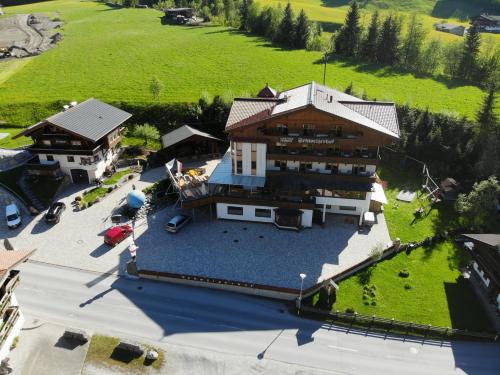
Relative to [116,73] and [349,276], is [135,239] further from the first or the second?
[116,73]

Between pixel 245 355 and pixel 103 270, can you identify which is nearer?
pixel 245 355

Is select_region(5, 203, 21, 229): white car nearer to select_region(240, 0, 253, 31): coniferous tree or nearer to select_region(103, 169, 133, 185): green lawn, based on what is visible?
select_region(103, 169, 133, 185): green lawn

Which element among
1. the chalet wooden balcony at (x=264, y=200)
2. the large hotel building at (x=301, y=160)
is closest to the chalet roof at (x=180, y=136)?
the large hotel building at (x=301, y=160)

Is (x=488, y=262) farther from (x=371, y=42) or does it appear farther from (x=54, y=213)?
(x=371, y=42)

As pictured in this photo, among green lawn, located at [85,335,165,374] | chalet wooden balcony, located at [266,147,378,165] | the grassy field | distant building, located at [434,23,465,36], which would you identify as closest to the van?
chalet wooden balcony, located at [266,147,378,165]

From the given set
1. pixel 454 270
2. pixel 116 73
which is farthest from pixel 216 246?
pixel 116 73
